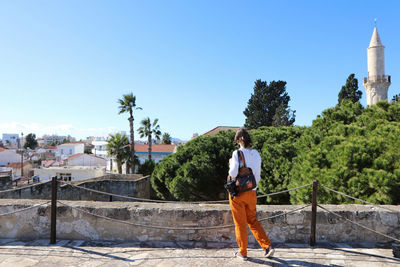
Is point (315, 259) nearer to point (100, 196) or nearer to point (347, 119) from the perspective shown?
point (347, 119)

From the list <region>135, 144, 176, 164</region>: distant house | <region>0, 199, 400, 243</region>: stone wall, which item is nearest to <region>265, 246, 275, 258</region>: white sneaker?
<region>0, 199, 400, 243</region>: stone wall

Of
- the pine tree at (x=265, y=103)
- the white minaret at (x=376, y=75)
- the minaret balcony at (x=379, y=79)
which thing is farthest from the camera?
the pine tree at (x=265, y=103)

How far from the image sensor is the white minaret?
30.8 m

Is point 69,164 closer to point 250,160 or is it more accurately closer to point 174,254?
point 174,254

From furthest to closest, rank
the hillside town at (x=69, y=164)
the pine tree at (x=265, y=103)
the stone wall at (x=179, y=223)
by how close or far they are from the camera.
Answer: the pine tree at (x=265, y=103), the hillside town at (x=69, y=164), the stone wall at (x=179, y=223)

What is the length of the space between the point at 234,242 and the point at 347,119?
745cm

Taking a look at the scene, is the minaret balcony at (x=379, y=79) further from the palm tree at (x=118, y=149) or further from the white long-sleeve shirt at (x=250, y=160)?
the white long-sleeve shirt at (x=250, y=160)

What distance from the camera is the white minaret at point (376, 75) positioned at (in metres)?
30.8

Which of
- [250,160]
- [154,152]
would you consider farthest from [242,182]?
[154,152]

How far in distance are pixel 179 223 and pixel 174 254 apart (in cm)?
→ 48

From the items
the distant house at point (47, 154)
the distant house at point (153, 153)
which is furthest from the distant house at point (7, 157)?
the distant house at point (153, 153)

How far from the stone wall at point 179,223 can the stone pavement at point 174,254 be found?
11cm

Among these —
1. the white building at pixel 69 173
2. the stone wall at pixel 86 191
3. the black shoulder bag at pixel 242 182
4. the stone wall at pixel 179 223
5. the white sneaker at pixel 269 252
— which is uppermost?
the black shoulder bag at pixel 242 182

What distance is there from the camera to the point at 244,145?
301 centimetres
